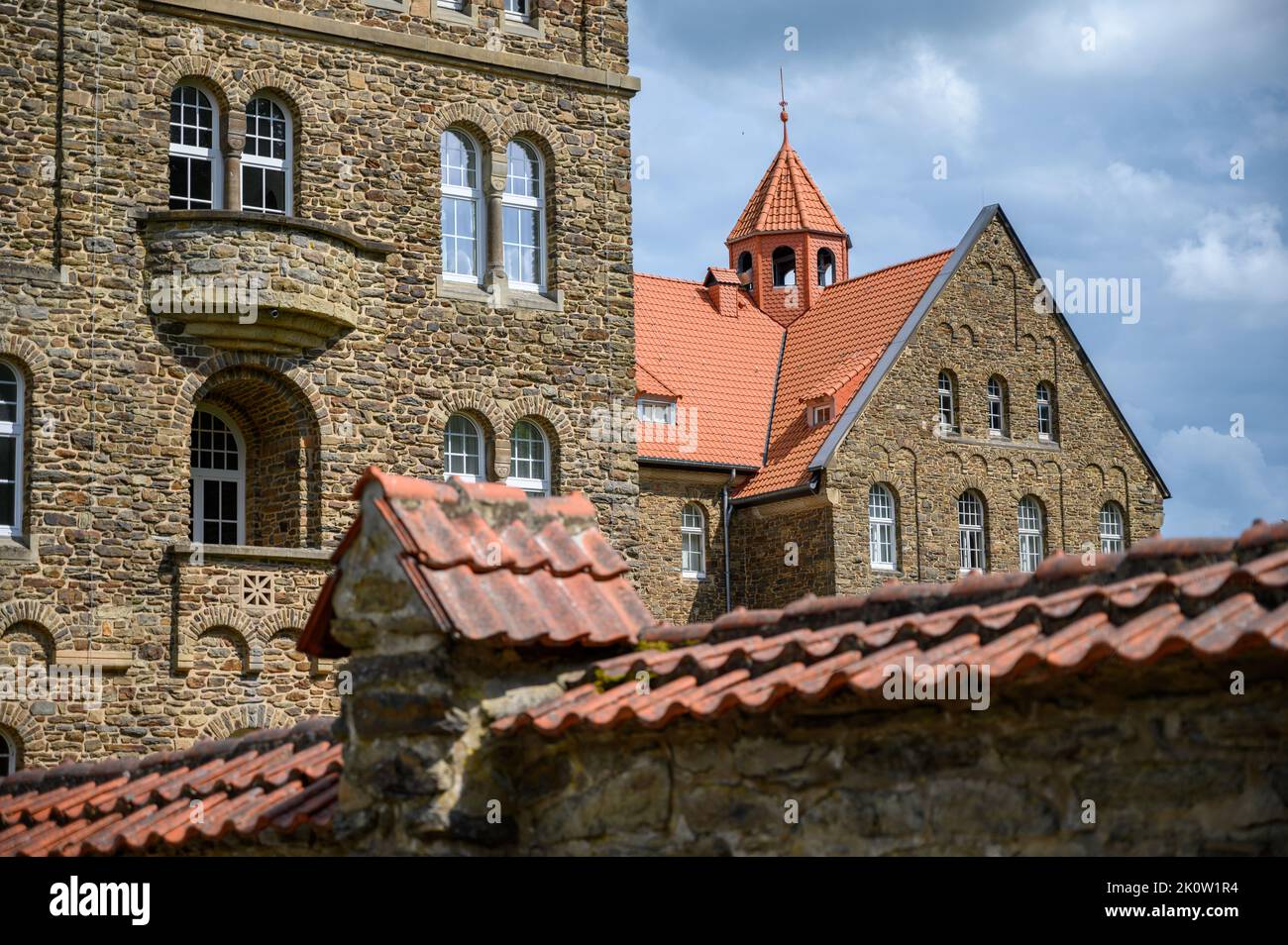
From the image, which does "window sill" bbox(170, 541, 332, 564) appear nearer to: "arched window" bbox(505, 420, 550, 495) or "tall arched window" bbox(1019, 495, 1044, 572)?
"arched window" bbox(505, 420, 550, 495)

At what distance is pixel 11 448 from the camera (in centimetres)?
2511

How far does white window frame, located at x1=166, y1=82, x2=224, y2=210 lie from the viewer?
2655 cm

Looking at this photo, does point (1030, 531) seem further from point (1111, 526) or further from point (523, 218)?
point (523, 218)

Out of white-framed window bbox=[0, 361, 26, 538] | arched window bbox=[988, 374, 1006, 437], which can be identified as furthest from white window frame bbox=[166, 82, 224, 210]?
arched window bbox=[988, 374, 1006, 437]

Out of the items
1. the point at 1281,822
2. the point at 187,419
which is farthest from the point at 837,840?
the point at 187,419

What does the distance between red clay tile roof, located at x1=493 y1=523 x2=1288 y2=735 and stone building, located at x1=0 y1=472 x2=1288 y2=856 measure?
0.01 meters

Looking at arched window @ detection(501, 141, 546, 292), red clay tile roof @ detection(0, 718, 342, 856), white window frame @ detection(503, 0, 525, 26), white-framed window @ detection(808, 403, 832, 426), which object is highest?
white window frame @ detection(503, 0, 525, 26)

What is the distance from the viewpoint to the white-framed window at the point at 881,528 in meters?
39.5

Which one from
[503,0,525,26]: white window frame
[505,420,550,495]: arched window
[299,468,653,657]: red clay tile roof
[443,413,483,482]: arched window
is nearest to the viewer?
[299,468,653,657]: red clay tile roof

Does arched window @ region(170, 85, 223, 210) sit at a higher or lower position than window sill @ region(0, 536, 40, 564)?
higher

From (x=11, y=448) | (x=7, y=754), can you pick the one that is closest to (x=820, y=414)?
(x=11, y=448)

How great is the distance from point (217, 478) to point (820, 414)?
1670 cm

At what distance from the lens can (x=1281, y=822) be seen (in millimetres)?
5926

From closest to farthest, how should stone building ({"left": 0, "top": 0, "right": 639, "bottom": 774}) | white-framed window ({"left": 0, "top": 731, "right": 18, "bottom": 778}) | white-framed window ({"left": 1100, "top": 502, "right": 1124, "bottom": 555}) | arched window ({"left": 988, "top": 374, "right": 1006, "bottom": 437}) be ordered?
white-framed window ({"left": 0, "top": 731, "right": 18, "bottom": 778}), stone building ({"left": 0, "top": 0, "right": 639, "bottom": 774}), arched window ({"left": 988, "top": 374, "right": 1006, "bottom": 437}), white-framed window ({"left": 1100, "top": 502, "right": 1124, "bottom": 555})
